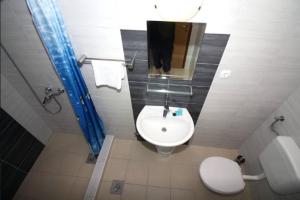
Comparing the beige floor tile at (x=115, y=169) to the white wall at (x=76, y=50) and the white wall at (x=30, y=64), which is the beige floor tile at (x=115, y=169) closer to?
the white wall at (x=76, y=50)

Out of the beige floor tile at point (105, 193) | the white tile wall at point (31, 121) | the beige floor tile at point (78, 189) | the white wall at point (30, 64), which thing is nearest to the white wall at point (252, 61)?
the white wall at point (30, 64)

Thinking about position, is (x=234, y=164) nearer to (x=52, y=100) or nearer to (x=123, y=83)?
(x=123, y=83)

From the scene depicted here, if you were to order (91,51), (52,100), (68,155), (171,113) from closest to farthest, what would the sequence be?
(91,51), (171,113), (52,100), (68,155)

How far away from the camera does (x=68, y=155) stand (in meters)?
1.88

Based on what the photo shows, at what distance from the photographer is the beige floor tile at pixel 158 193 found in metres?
1.58

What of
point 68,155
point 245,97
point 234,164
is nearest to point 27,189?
point 68,155

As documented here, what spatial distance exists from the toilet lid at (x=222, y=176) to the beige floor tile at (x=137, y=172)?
24.6 inches

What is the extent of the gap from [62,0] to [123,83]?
0.71 m

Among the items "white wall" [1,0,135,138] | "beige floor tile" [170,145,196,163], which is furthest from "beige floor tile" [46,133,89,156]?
"beige floor tile" [170,145,196,163]

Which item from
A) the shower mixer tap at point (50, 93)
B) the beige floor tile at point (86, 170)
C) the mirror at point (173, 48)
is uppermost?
the mirror at point (173, 48)

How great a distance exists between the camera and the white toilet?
41.3 inches

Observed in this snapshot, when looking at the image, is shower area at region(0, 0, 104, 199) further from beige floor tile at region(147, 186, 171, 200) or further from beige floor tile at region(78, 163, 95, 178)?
beige floor tile at region(147, 186, 171, 200)

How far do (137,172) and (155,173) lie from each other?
0.21m

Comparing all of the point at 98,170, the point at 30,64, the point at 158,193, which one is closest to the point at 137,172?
the point at 158,193
